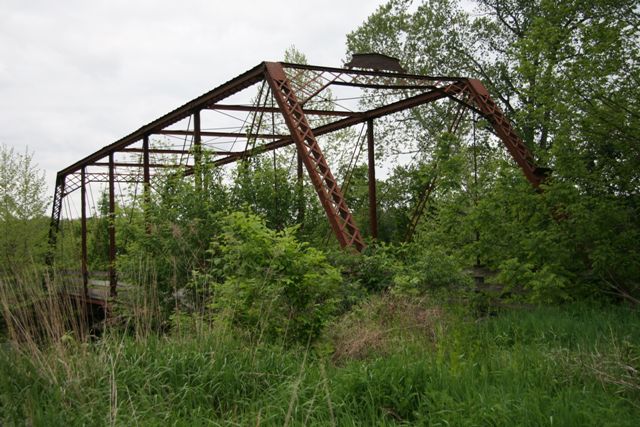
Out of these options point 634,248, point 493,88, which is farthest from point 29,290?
point 493,88

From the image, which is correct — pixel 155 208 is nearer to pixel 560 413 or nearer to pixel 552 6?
pixel 552 6

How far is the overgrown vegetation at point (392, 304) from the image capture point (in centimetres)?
500

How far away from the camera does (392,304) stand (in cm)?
861

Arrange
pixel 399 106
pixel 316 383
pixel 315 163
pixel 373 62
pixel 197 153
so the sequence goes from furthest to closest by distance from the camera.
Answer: pixel 197 153 < pixel 399 106 < pixel 373 62 < pixel 315 163 < pixel 316 383

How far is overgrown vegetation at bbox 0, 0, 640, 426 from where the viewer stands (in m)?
5.00

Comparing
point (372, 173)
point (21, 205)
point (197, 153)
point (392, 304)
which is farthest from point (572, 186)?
point (21, 205)

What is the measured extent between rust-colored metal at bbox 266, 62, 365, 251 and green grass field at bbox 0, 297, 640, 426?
535cm

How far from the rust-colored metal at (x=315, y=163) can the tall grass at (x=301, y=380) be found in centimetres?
519

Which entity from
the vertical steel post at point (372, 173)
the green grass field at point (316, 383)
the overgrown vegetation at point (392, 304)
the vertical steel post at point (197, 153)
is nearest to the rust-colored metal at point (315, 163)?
the overgrown vegetation at point (392, 304)

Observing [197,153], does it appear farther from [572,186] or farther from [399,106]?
[572,186]

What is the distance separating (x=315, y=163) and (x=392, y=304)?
16.2ft

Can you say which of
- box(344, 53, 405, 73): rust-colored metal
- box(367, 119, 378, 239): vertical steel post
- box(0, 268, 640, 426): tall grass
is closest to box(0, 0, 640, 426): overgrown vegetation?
Answer: box(0, 268, 640, 426): tall grass

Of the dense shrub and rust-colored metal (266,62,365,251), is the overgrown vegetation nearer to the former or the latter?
the dense shrub

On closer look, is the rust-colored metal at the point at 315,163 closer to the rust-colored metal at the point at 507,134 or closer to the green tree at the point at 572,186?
the green tree at the point at 572,186
